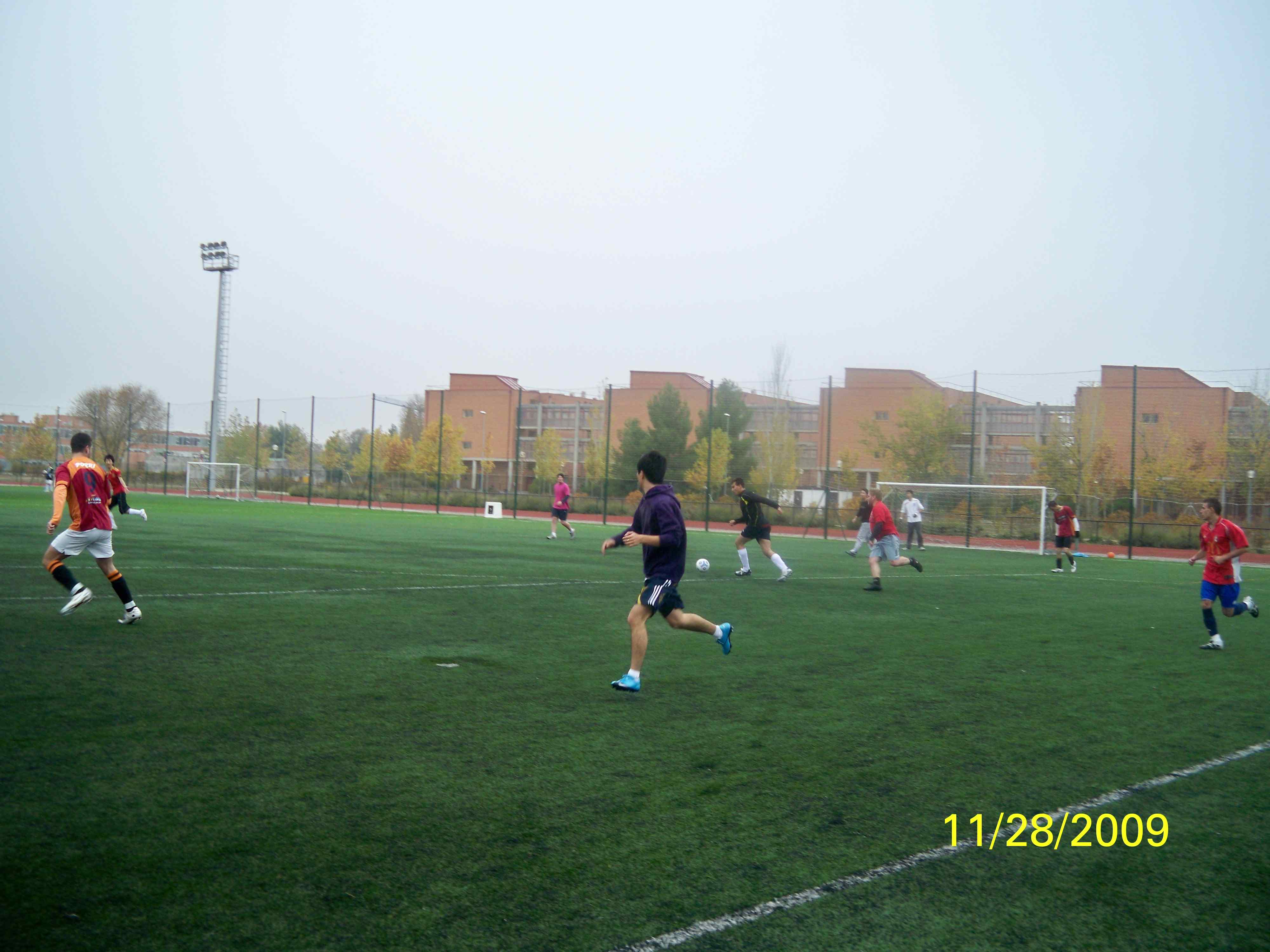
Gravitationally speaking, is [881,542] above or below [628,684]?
above

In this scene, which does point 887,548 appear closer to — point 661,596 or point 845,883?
point 661,596

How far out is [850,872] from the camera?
4.12 metres

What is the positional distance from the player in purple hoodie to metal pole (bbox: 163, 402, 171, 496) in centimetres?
6072

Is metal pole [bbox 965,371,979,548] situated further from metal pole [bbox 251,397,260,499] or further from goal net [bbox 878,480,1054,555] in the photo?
metal pole [bbox 251,397,260,499]

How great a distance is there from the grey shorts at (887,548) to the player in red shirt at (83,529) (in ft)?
37.5

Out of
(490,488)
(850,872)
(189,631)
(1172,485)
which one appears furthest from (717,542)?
(490,488)

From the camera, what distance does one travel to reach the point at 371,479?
5325cm

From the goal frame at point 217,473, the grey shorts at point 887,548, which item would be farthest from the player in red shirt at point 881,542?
the goal frame at point 217,473

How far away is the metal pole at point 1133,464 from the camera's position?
3138 centimetres

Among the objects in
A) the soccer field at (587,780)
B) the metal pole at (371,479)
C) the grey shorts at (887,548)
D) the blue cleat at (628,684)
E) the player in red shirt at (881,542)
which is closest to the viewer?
the soccer field at (587,780)

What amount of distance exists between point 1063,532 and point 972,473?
12779mm

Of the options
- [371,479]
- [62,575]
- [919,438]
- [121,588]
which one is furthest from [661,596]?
[371,479]

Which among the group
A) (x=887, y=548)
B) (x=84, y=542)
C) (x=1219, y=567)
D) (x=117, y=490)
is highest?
(x=117, y=490)

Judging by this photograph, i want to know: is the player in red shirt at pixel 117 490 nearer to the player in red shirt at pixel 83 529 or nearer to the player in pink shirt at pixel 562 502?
the player in red shirt at pixel 83 529
